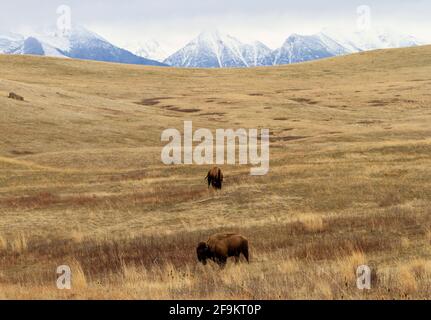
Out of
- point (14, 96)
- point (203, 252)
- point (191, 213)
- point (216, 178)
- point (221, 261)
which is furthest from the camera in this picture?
point (14, 96)

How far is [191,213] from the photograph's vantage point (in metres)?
27.0

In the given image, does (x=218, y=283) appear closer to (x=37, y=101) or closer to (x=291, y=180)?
(x=291, y=180)

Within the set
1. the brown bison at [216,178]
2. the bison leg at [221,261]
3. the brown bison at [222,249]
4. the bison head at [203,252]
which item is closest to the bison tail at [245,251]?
the brown bison at [222,249]

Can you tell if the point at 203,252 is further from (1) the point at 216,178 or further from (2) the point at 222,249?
(1) the point at 216,178

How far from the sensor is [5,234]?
2555 centimetres

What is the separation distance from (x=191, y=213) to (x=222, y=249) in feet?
31.9

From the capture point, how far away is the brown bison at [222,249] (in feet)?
56.9

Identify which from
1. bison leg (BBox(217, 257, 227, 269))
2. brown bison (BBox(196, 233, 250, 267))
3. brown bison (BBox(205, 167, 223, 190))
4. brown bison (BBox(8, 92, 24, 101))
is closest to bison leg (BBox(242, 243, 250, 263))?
brown bison (BBox(196, 233, 250, 267))

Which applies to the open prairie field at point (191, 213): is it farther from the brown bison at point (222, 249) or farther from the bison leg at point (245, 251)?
the brown bison at point (222, 249)

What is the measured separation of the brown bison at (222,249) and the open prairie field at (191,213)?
0.32 meters

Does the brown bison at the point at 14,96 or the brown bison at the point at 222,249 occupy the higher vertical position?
the brown bison at the point at 14,96

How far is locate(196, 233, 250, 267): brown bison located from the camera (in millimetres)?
17344

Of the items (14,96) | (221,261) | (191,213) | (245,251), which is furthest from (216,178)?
(14,96)

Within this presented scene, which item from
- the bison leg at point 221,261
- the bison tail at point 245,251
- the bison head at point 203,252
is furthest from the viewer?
the bison tail at point 245,251
